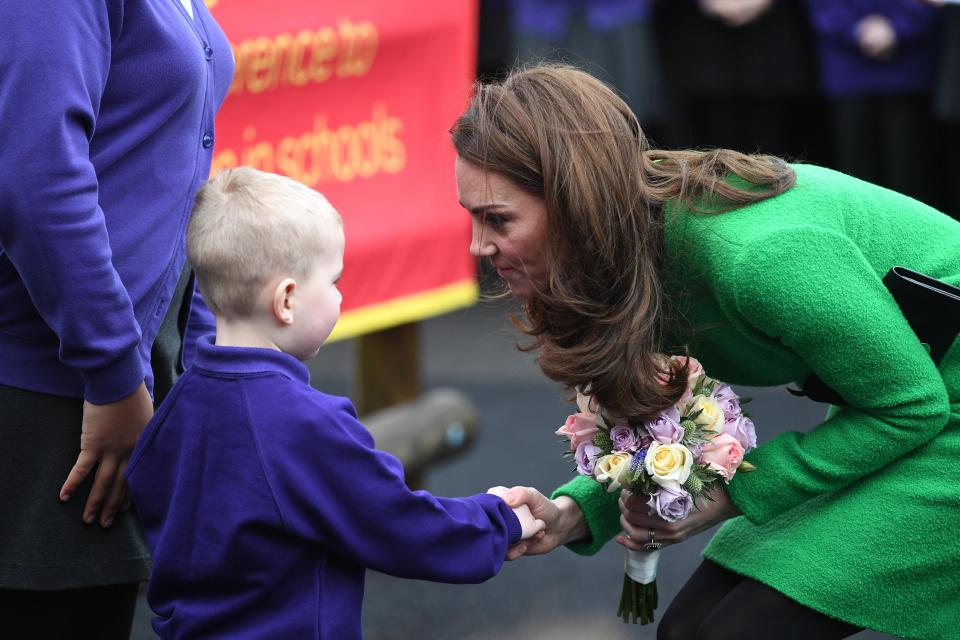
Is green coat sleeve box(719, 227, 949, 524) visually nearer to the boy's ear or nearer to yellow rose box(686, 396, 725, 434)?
yellow rose box(686, 396, 725, 434)

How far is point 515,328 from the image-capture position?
104 inches

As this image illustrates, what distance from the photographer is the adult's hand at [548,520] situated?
2.49 metres

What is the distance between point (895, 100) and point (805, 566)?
17.7ft

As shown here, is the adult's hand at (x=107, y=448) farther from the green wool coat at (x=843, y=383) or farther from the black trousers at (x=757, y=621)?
the black trousers at (x=757, y=621)

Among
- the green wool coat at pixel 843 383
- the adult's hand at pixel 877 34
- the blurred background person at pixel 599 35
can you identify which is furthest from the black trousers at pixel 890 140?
the green wool coat at pixel 843 383

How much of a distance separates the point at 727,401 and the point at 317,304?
2.71 ft

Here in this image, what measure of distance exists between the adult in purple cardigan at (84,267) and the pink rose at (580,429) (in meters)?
0.78

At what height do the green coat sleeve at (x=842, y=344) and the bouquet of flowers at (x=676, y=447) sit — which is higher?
the green coat sleeve at (x=842, y=344)

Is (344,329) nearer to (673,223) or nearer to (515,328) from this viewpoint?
(515,328)

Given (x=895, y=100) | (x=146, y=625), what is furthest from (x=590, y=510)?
(x=895, y=100)

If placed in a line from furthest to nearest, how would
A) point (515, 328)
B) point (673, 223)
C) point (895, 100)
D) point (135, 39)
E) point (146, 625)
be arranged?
point (895, 100), point (146, 625), point (515, 328), point (673, 223), point (135, 39)

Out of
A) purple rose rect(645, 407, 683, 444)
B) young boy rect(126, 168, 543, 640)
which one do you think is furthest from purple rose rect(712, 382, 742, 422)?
young boy rect(126, 168, 543, 640)

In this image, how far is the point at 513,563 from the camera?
466cm

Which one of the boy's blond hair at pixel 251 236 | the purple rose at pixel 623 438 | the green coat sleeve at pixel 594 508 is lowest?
the green coat sleeve at pixel 594 508
